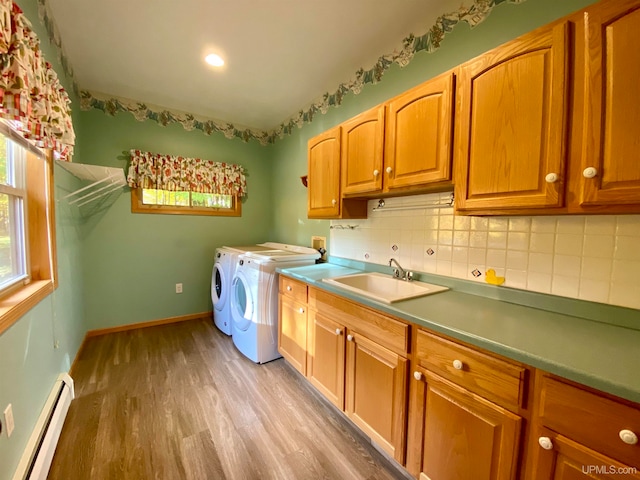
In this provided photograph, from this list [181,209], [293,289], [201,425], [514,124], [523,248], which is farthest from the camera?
[181,209]

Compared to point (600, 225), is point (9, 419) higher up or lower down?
lower down

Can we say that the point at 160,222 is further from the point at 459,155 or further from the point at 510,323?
the point at 510,323

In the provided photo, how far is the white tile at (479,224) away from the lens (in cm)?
143

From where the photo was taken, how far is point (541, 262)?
1246 millimetres

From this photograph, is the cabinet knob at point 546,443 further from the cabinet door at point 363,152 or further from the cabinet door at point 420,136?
the cabinet door at point 363,152

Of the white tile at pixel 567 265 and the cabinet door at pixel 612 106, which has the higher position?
the cabinet door at pixel 612 106

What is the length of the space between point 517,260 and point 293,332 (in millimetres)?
1542

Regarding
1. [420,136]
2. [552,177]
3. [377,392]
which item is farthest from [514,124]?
[377,392]

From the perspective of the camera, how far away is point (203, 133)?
127 inches

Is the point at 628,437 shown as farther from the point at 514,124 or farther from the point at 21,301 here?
the point at 21,301

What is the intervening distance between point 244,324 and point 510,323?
6.76ft

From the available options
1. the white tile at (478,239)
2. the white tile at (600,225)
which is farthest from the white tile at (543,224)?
the white tile at (478,239)

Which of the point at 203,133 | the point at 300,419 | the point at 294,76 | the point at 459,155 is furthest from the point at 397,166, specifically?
the point at 203,133

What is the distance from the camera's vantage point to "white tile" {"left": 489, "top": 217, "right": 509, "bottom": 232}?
53.5 inches
